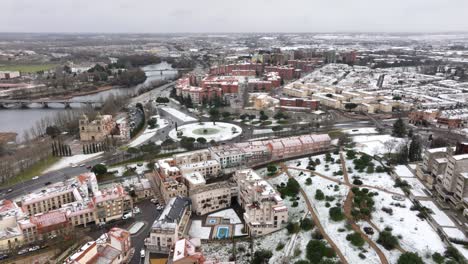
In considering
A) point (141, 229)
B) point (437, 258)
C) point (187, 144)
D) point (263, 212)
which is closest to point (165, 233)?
point (141, 229)

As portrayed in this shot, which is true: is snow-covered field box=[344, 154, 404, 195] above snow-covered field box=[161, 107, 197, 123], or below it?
above

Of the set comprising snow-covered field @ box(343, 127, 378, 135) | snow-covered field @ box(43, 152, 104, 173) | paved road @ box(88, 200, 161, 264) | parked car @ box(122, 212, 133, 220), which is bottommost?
paved road @ box(88, 200, 161, 264)

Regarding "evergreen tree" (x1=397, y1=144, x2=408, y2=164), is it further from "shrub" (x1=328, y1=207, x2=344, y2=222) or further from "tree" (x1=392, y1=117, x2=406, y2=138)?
"shrub" (x1=328, y1=207, x2=344, y2=222)

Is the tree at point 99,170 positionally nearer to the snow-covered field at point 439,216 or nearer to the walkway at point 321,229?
the walkway at point 321,229

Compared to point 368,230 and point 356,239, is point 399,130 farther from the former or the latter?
point 356,239

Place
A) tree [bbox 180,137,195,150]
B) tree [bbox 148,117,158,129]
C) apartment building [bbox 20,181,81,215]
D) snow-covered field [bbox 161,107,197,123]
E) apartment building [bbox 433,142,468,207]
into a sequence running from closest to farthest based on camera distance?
1. apartment building [bbox 433,142,468,207]
2. apartment building [bbox 20,181,81,215]
3. tree [bbox 180,137,195,150]
4. tree [bbox 148,117,158,129]
5. snow-covered field [bbox 161,107,197,123]

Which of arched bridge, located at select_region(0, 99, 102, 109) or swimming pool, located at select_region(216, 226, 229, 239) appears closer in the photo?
swimming pool, located at select_region(216, 226, 229, 239)

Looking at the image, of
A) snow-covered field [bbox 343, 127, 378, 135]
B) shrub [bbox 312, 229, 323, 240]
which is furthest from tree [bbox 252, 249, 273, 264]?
snow-covered field [bbox 343, 127, 378, 135]
